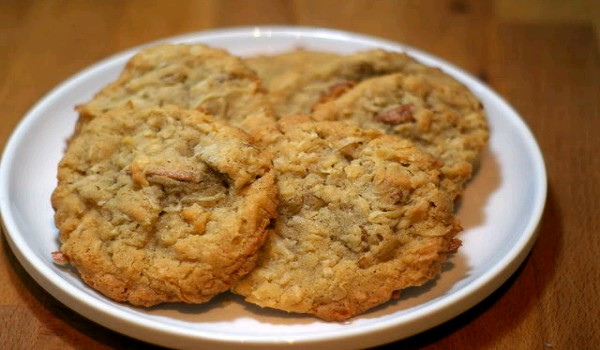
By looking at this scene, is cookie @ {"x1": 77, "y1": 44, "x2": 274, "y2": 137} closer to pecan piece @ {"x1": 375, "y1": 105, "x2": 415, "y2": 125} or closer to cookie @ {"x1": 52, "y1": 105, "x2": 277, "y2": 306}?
cookie @ {"x1": 52, "y1": 105, "x2": 277, "y2": 306}

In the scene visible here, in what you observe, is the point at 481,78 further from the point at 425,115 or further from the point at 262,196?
the point at 262,196

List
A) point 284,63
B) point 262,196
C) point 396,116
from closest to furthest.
A: point 262,196
point 396,116
point 284,63

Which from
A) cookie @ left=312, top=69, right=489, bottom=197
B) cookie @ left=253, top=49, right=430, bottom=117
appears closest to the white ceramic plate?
cookie @ left=312, top=69, right=489, bottom=197

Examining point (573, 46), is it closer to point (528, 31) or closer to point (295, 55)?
point (528, 31)

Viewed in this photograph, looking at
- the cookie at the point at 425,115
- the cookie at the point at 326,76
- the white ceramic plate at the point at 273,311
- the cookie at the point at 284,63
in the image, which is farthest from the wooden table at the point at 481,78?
the cookie at the point at 284,63

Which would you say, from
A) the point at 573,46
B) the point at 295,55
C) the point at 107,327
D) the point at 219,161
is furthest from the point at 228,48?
the point at 573,46

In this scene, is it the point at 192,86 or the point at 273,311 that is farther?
the point at 192,86

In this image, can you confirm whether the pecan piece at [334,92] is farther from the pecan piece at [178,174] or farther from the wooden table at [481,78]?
the wooden table at [481,78]

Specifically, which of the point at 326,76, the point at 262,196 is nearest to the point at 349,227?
the point at 262,196
